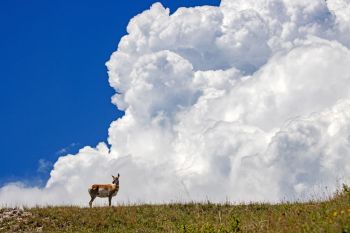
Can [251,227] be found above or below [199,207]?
below

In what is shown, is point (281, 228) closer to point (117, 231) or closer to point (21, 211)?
point (117, 231)

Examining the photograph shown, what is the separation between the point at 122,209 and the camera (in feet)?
105

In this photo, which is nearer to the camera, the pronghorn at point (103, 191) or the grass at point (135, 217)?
the grass at point (135, 217)

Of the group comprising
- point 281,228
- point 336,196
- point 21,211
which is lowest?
point 281,228

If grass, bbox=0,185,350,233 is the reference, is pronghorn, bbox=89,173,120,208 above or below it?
above

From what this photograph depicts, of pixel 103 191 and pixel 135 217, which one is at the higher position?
pixel 103 191

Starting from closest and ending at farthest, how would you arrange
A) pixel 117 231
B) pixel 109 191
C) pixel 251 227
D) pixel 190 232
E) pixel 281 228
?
pixel 281 228 → pixel 190 232 → pixel 251 227 → pixel 117 231 → pixel 109 191

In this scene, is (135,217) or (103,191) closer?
(135,217)

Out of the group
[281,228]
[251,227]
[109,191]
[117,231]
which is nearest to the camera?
[281,228]

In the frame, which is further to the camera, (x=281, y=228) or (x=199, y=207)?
(x=199, y=207)

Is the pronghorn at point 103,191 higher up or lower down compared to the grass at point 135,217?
higher up

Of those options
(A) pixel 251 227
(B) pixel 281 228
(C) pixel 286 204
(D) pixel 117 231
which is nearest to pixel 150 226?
(D) pixel 117 231

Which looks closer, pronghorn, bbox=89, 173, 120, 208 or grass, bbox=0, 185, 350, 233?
grass, bbox=0, 185, 350, 233

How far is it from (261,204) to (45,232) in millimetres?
11992
